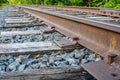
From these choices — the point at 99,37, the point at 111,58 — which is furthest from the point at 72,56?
the point at 111,58

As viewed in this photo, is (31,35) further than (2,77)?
Yes

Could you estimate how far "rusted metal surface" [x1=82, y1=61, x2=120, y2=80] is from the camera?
1.80 metres

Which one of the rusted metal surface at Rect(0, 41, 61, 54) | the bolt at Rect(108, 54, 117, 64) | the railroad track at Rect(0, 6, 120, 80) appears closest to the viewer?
the railroad track at Rect(0, 6, 120, 80)

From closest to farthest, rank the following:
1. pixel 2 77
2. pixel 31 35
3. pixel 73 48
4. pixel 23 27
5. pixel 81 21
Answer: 1. pixel 2 77
2. pixel 73 48
3. pixel 81 21
4. pixel 31 35
5. pixel 23 27

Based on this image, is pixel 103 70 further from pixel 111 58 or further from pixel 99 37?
pixel 99 37

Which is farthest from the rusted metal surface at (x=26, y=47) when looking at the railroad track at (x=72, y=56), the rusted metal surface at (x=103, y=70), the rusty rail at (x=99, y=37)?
the rusted metal surface at (x=103, y=70)

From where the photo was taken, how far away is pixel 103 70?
6.39ft

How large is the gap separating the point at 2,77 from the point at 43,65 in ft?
1.56

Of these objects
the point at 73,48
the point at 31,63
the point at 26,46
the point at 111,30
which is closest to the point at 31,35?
the point at 26,46

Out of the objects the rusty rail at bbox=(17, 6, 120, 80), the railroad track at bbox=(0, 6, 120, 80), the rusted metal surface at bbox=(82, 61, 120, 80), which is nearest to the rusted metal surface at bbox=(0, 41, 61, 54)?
the railroad track at bbox=(0, 6, 120, 80)

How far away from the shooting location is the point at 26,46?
9.65 feet

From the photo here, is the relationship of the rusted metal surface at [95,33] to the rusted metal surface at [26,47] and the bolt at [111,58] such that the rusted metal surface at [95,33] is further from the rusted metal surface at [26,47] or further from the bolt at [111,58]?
the rusted metal surface at [26,47]

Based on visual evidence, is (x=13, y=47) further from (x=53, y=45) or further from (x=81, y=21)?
(x=81, y=21)

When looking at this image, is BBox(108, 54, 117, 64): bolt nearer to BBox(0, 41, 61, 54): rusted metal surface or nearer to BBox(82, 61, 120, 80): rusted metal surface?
BBox(82, 61, 120, 80): rusted metal surface
